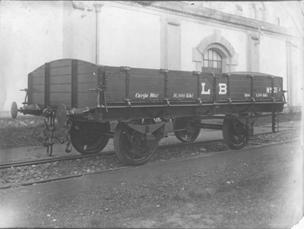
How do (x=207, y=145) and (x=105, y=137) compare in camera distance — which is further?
(x=207, y=145)

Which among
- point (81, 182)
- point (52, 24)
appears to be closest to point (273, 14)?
point (52, 24)

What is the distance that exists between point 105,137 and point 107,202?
382cm

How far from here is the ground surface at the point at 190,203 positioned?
2.13m

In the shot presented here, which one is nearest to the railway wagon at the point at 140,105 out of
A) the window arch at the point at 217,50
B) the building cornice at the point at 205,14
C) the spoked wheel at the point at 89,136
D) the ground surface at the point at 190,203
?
the spoked wheel at the point at 89,136

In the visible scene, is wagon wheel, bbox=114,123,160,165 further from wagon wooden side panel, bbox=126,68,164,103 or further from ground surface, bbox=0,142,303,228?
ground surface, bbox=0,142,303,228

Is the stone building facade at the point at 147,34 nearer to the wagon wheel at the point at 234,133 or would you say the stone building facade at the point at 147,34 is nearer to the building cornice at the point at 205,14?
the building cornice at the point at 205,14

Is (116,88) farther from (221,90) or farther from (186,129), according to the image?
(186,129)

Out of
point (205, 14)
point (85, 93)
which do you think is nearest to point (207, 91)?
point (85, 93)

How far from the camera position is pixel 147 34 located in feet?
7.68

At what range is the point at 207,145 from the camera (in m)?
7.66

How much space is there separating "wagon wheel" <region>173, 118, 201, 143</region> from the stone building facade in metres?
4.31

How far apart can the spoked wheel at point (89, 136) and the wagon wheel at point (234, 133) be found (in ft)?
7.71

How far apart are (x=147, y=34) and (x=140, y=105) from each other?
331cm

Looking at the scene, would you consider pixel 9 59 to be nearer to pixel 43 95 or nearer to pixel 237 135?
pixel 43 95
